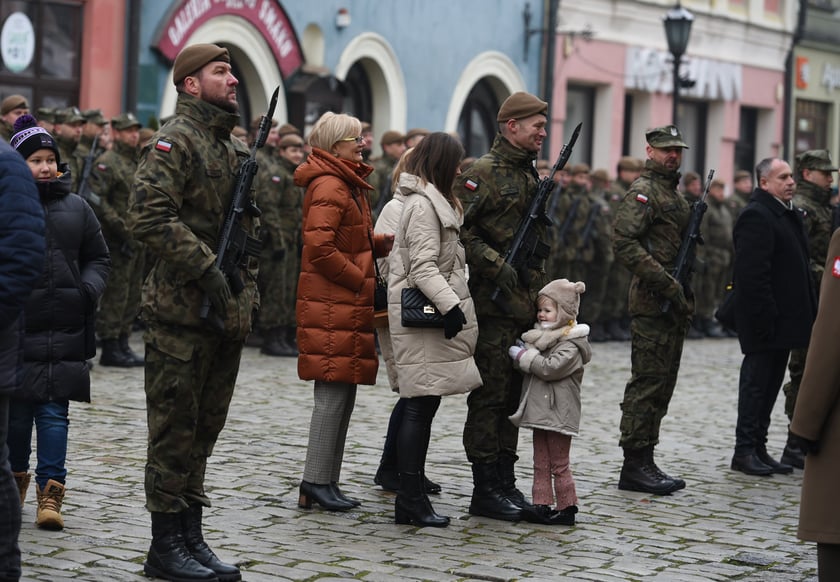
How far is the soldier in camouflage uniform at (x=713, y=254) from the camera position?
22.4 m

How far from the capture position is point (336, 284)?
8000mm

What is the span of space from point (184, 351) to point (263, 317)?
941cm

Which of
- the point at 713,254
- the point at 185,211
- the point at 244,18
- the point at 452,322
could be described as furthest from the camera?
the point at 713,254

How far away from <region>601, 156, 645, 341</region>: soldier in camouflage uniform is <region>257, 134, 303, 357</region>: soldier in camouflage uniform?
575cm

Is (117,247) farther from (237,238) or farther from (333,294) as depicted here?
(237,238)

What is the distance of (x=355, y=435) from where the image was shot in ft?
34.9

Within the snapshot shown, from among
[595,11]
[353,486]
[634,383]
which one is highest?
[595,11]

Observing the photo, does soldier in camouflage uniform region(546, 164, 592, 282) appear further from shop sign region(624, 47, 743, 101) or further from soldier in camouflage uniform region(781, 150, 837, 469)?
soldier in camouflage uniform region(781, 150, 837, 469)

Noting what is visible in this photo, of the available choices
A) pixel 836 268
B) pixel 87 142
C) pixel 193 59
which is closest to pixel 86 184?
pixel 87 142

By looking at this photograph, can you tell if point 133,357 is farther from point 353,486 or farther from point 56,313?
point 56,313

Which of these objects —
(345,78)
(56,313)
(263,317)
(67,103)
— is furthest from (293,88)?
(56,313)

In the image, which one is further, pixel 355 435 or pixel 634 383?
pixel 355 435

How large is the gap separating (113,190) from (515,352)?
6798 millimetres

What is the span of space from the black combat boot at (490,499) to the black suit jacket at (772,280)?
102 inches
